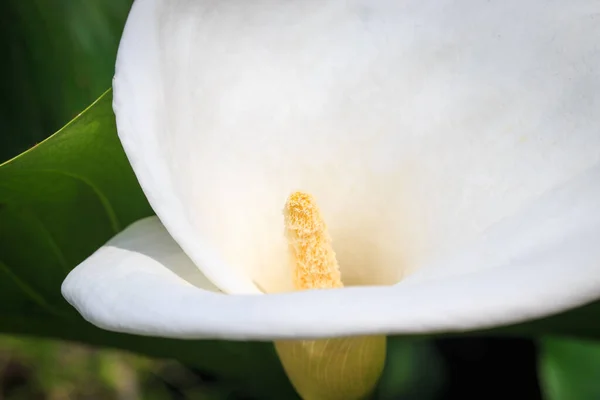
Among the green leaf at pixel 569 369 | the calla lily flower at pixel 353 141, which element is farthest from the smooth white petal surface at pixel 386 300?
the green leaf at pixel 569 369

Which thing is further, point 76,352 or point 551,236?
point 76,352

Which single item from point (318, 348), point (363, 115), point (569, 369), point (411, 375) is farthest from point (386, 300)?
point (411, 375)

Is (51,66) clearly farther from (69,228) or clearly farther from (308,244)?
(308,244)

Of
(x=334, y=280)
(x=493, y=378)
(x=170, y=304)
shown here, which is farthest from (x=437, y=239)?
(x=493, y=378)

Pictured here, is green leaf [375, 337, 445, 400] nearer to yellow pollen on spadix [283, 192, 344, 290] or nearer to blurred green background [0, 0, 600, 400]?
blurred green background [0, 0, 600, 400]

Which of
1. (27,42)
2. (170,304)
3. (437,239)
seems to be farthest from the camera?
(27,42)

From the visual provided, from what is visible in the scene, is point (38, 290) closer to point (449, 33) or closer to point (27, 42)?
point (27, 42)

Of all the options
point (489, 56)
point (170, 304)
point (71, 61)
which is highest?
point (71, 61)

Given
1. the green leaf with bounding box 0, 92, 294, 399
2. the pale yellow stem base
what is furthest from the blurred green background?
the pale yellow stem base

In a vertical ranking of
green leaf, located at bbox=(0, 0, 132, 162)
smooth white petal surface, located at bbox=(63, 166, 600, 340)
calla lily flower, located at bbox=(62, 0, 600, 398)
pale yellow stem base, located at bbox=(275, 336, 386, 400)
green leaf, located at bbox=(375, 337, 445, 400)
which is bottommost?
green leaf, located at bbox=(375, 337, 445, 400)
